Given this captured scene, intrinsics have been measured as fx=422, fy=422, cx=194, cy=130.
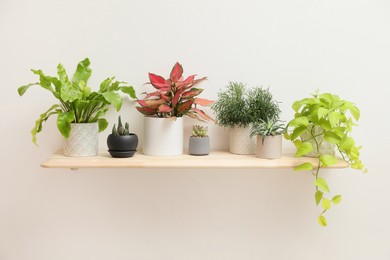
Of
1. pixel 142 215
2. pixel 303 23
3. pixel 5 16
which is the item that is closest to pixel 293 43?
pixel 303 23

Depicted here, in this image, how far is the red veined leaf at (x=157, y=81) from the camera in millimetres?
1401

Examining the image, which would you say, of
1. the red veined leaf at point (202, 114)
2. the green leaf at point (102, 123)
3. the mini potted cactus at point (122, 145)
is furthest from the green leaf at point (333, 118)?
the green leaf at point (102, 123)

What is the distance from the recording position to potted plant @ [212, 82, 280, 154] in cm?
143

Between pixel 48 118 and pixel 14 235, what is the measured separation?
0.45m

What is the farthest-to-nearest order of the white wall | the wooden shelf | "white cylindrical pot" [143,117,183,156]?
the white wall
"white cylindrical pot" [143,117,183,156]
the wooden shelf

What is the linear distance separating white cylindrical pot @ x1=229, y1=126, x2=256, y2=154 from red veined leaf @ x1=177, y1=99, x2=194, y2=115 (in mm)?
178

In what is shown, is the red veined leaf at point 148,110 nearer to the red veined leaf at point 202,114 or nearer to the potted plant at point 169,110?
the potted plant at point 169,110

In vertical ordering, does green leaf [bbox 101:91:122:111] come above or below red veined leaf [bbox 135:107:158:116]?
above

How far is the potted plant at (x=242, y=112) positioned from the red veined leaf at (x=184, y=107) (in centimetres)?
12

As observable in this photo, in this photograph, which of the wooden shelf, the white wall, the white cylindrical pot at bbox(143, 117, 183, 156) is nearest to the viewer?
the wooden shelf

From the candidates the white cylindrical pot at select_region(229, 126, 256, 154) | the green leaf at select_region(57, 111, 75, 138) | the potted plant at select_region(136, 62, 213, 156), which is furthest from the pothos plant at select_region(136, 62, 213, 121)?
the green leaf at select_region(57, 111, 75, 138)

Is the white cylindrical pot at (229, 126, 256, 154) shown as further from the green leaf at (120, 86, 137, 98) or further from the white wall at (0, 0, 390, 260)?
the green leaf at (120, 86, 137, 98)

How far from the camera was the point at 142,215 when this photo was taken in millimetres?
1557

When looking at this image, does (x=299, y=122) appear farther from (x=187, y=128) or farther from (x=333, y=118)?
(x=187, y=128)
